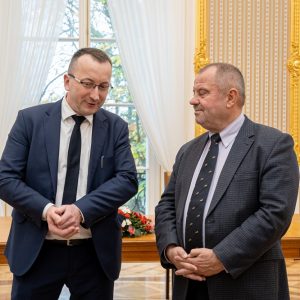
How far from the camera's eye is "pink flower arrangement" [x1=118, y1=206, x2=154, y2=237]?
4.02 metres

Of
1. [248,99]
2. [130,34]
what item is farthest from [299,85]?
[130,34]

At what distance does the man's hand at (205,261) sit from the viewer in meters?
2.40

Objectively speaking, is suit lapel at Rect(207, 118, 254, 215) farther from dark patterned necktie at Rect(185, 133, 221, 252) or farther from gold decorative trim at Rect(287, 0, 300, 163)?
gold decorative trim at Rect(287, 0, 300, 163)

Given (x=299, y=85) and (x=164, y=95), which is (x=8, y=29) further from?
(x=299, y=85)

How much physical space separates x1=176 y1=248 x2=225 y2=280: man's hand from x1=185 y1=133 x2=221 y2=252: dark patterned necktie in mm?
84

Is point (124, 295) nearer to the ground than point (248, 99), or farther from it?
nearer to the ground

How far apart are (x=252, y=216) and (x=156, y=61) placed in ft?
16.0

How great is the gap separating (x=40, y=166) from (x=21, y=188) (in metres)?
0.13

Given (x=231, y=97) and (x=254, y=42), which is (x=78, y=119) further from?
(x=254, y=42)

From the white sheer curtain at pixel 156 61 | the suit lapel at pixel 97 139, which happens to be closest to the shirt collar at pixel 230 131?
the suit lapel at pixel 97 139

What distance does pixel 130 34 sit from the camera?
7090 mm

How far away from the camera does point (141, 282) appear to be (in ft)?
18.6

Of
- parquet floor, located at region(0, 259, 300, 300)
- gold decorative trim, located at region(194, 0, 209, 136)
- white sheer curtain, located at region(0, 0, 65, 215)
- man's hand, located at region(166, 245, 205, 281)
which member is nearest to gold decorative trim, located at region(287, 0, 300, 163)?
gold decorative trim, located at region(194, 0, 209, 136)

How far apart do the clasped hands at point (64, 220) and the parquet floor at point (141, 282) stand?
8.77 ft
